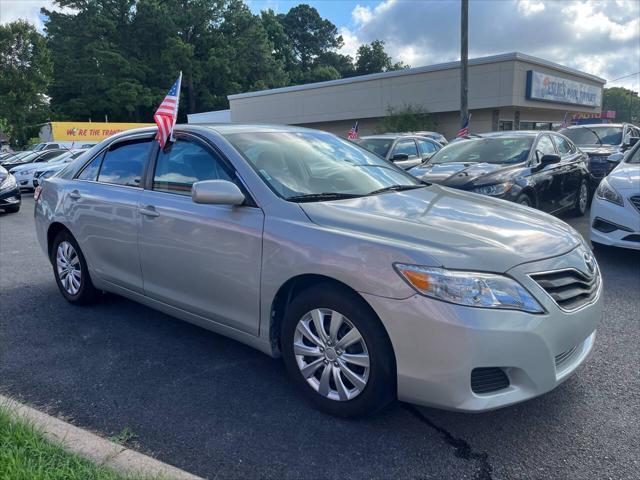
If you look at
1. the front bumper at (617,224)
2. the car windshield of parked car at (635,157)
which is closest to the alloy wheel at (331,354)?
the front bumper at (617,224)

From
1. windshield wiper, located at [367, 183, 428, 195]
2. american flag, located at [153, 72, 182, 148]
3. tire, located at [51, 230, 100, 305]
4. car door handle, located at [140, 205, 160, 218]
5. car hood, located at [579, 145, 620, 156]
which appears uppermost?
american flag, located at [153, 72, 182, 148]

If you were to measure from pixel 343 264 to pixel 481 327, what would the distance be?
74 centimetres

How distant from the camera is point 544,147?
816 centimetres

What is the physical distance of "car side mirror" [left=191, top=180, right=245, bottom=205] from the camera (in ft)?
10.3

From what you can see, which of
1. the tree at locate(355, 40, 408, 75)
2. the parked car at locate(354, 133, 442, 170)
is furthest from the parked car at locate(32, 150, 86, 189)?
the tree at locate(355, 40, 408, 75)

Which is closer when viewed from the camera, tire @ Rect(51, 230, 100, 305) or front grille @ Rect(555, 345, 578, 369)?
front grille @ Rect(555, 345, 578, 369)

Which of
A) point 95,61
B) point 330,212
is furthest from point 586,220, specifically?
point 95,61

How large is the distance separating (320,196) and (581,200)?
24.1 ft

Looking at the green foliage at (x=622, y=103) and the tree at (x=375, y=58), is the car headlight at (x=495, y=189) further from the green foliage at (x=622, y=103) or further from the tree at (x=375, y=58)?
the green foliage at (x=622, y=103)

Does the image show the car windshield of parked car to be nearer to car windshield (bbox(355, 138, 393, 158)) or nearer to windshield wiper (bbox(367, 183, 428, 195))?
windshield wiper (bbox(367, 183, 428, 195))

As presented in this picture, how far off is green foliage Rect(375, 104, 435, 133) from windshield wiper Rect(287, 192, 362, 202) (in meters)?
24.7

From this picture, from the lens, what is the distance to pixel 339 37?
8031 centimetres

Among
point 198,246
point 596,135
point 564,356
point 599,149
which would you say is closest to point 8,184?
point 198,246

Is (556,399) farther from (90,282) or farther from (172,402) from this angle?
(90,282)
